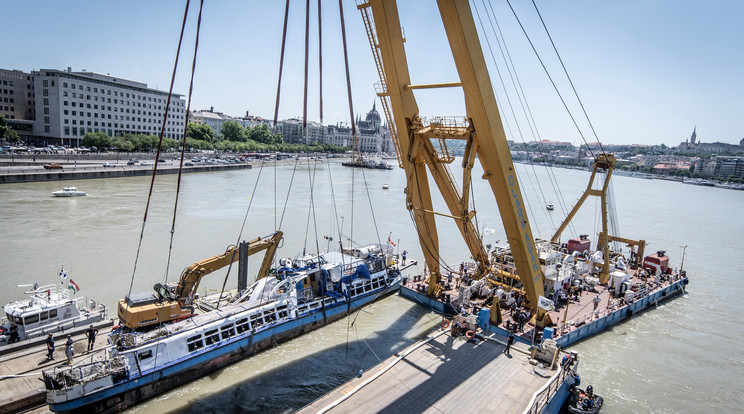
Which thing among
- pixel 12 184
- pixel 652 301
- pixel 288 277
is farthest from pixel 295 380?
pixel 12 184

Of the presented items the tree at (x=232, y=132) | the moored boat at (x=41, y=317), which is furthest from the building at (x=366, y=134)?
the moored boat at (x=41, y=317)

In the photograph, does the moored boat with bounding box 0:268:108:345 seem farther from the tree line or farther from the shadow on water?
the tree line

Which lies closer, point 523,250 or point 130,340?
point 130,340

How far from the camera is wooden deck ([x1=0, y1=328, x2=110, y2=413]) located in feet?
31.4

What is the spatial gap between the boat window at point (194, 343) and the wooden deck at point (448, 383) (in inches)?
207

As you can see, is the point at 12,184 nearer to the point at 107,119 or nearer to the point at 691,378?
the point at 107,119

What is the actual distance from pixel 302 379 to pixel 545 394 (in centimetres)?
696

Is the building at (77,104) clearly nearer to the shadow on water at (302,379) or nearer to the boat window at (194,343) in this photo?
the boat window at (194,343)

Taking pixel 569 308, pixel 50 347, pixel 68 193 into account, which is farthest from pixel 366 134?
pixel 50 347

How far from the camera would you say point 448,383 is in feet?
30.0

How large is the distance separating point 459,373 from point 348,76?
9303 mm

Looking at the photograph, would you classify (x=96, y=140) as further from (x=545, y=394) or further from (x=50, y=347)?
(x=545, y=394)

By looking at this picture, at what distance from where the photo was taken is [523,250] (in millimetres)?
13664

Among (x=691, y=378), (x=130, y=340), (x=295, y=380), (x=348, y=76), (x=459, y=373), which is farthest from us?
(x=691, y=378)
